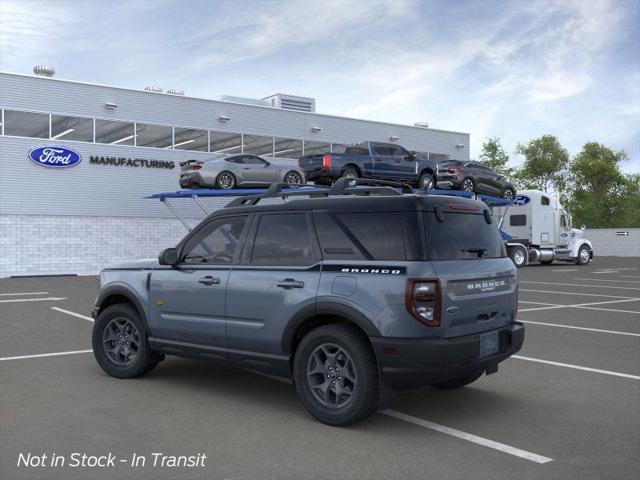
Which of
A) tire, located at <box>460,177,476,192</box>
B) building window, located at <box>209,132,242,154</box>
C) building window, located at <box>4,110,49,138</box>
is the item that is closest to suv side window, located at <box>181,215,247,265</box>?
tire, located at <box>460,177,476,192</box>

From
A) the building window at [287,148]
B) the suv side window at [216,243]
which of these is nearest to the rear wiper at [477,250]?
the suv side window at [216,243]

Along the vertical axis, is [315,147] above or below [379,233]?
above

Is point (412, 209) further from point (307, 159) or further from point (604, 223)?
point (604, 223)

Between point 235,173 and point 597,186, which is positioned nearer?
point 235,173

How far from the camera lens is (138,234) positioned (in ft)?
97.7

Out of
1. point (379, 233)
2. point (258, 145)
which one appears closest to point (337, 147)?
point (258, 145)

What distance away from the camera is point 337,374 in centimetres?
534

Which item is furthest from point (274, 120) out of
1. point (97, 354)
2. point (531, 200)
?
point (97, 354)

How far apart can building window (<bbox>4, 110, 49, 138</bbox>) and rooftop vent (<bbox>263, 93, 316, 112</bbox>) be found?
1226 centimetres

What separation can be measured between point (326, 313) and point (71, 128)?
82.9ft

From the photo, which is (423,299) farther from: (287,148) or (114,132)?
(287,148)

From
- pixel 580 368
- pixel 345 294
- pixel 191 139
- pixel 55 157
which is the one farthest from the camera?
pixel 191 139

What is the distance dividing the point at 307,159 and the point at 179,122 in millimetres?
10056

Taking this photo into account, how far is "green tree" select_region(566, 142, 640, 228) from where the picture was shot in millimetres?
70938
